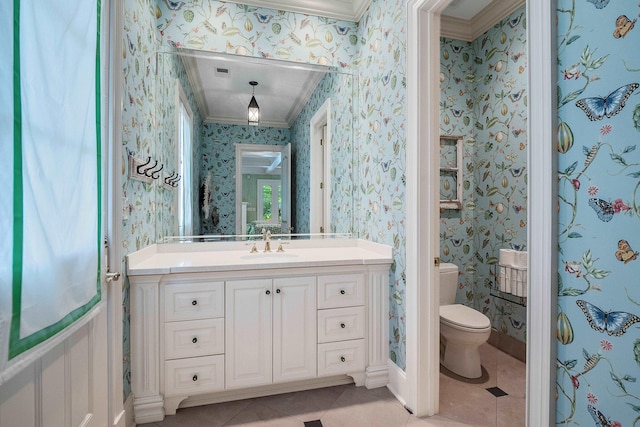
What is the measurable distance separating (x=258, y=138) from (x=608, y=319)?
7.25 ft

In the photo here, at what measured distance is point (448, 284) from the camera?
2621 mm

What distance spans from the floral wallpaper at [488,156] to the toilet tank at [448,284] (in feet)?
0.89

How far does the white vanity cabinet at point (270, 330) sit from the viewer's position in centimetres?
179

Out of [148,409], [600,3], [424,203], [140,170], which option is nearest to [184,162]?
[140,170]

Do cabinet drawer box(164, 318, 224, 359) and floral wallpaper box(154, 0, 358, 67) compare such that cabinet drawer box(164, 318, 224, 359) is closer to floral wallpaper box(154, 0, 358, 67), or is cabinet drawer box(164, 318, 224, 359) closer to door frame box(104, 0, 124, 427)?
door frame box(104, 0, 124, 427)

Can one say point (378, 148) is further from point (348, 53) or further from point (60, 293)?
point (60, 293)

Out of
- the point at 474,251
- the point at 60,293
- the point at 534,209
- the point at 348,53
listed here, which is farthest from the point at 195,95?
the point at 474,251

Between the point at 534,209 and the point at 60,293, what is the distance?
148cm

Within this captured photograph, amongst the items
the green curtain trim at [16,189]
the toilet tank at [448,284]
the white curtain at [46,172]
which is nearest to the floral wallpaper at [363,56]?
the toilet tank at [448,284]

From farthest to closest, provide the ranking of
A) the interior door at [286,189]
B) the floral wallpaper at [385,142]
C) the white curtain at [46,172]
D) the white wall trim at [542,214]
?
the interior door at [286,189] → the floral wallpaper at [385,142] → the white wall trim at [542,214] → the white curtain at [46,172]

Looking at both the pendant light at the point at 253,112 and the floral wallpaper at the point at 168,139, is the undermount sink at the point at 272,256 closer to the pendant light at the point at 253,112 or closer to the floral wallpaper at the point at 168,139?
the floral wallpaper at the point at 168,139

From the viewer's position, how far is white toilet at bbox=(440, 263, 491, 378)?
2.14m

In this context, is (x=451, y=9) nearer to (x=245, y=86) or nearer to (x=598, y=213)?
(x=245, y=86)

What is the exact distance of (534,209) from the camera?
3.36 feet
